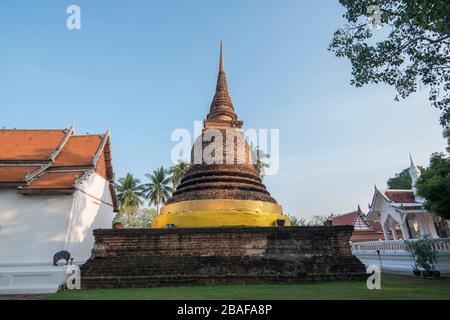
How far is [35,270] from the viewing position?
9.09 meters

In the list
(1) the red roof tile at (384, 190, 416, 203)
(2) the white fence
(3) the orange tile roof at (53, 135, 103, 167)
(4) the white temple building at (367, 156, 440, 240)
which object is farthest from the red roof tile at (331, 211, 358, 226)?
(3) the orange tile roof at (53, 135, 103, 167)

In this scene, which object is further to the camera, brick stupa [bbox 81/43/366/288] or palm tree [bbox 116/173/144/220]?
palm tree [bbox 116/173/144/220]

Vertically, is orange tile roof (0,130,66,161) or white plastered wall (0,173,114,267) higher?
orange tile roof (0,130,66,161)

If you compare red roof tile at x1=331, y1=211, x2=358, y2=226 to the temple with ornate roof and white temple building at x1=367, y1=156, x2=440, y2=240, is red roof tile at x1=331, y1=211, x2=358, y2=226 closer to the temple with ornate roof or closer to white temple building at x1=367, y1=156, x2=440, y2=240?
white temple building at x1=367, y1=156, x2=440, y2=240

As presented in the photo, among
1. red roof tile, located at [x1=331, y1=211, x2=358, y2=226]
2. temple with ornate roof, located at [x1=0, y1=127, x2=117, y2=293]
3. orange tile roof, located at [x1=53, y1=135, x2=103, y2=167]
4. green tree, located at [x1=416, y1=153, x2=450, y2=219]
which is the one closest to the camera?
green tree, located at [x1=416, y1=153, x2=450, y2=219]

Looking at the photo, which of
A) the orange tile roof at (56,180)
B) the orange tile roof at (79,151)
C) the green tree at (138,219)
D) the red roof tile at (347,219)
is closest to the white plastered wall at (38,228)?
the orange tile roof at (56,180)

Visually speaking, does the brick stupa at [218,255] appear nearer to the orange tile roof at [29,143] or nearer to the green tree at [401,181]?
the orange tile roof at [29,143]

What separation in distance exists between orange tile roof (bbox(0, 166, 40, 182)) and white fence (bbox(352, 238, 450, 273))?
694 inches

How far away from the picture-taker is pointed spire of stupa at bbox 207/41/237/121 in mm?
16562

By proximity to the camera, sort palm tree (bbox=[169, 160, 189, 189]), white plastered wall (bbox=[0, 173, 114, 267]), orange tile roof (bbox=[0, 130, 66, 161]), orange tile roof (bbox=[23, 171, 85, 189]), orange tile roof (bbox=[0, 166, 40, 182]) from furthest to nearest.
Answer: palm tree (bbox=[169, 160, 189, 189]) < orange tile roof (bbox=[0, 130, 66, 161]) < orange tile roof (bbox=[23, 171, 85, 189]) < orange tile roof (bbox=[0, 166, 40, 182]) < white plastered wall (bbox=[0, 173, 114, 267])

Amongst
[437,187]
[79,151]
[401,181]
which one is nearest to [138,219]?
[79,151]

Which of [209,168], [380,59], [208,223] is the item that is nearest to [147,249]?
[208,223]

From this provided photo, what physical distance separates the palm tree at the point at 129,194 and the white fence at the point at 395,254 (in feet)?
82.6

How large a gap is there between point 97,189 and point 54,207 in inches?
147
